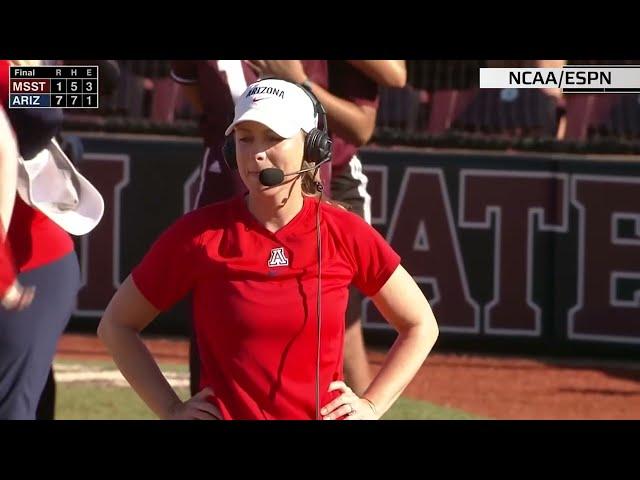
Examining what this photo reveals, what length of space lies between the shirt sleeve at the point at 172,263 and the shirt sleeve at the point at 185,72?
1748 mm

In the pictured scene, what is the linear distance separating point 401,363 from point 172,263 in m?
0.65

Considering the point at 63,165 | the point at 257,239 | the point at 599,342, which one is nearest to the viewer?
the point at 257,239

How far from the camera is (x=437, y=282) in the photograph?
32.0 feet

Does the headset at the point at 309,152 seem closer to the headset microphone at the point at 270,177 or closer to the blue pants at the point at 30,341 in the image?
the headset microphone at the point at 270,177

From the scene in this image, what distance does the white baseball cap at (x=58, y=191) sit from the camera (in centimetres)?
496

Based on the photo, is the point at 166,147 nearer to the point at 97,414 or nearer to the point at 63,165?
the point at 97,414

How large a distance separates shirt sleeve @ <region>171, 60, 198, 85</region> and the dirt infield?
341 cm

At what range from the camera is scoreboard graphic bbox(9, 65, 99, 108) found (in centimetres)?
499

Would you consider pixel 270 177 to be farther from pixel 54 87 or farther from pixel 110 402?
pixel 110 402

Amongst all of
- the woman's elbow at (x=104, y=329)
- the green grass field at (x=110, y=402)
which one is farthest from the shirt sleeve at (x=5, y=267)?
the green grass field at (x=110, y=402)

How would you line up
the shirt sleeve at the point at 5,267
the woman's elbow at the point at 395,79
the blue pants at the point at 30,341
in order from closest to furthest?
the shirt sleeve at the point at 5,267, the blue pants at the point at 30,341, the woman's elbow at the point at 395,79

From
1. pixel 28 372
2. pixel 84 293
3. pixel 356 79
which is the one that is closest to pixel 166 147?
pixel 84 293

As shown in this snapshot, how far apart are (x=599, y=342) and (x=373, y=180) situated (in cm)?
174

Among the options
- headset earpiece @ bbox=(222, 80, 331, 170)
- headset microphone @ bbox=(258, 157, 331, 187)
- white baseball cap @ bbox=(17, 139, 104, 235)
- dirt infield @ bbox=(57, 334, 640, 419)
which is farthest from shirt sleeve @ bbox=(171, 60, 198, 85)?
dirt infield @ bbox=(57, 334, 640, 419)
